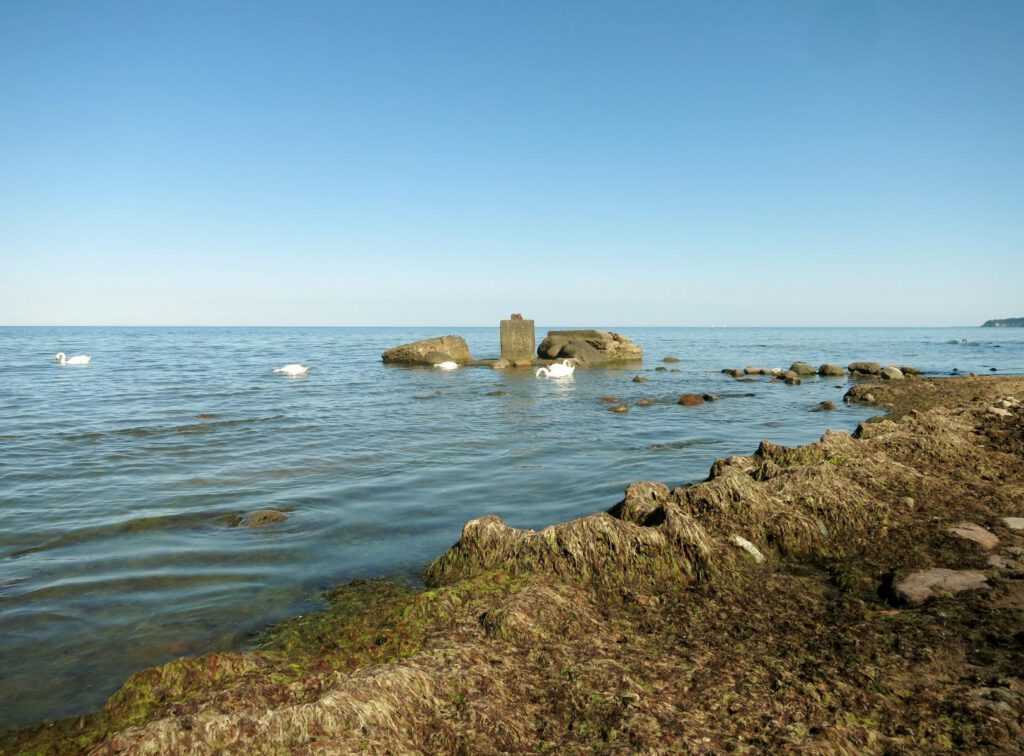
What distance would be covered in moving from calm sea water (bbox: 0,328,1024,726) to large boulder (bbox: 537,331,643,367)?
42.1 feet

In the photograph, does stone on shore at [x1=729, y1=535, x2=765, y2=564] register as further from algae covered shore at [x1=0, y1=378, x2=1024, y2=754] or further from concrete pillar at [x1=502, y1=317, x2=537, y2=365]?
concrete pillar at [x1=502, y1=317, x2=537, y2=365]

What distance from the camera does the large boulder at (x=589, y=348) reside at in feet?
115

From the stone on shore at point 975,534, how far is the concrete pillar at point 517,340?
2848 cm

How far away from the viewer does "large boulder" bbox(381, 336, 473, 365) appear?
34344 millimetres

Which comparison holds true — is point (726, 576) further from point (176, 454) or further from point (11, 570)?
point (176, 454)

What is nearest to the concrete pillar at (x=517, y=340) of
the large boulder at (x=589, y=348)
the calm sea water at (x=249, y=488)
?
the large boulder at (x=589, y=348)

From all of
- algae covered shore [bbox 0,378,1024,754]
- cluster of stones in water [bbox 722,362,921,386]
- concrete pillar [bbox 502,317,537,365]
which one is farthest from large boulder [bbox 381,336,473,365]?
algae covered shore [bbox 0,378,1024,754]

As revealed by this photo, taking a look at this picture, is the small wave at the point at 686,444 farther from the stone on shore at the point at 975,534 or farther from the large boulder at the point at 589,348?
the large boulder at the point at 589,348

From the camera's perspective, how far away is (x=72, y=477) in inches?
391

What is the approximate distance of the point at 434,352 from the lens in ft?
113

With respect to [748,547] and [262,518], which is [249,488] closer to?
[262,518]

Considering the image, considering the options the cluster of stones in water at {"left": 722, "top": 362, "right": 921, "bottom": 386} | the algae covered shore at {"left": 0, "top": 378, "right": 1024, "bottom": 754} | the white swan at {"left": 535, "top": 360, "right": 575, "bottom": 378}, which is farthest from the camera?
the cluster of stones in water at {"left": 722, "top": 362, "right": 921, "bottom": 386}

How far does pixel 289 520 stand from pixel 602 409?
479 inches

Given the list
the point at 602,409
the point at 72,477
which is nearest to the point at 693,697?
the point at 72,477
